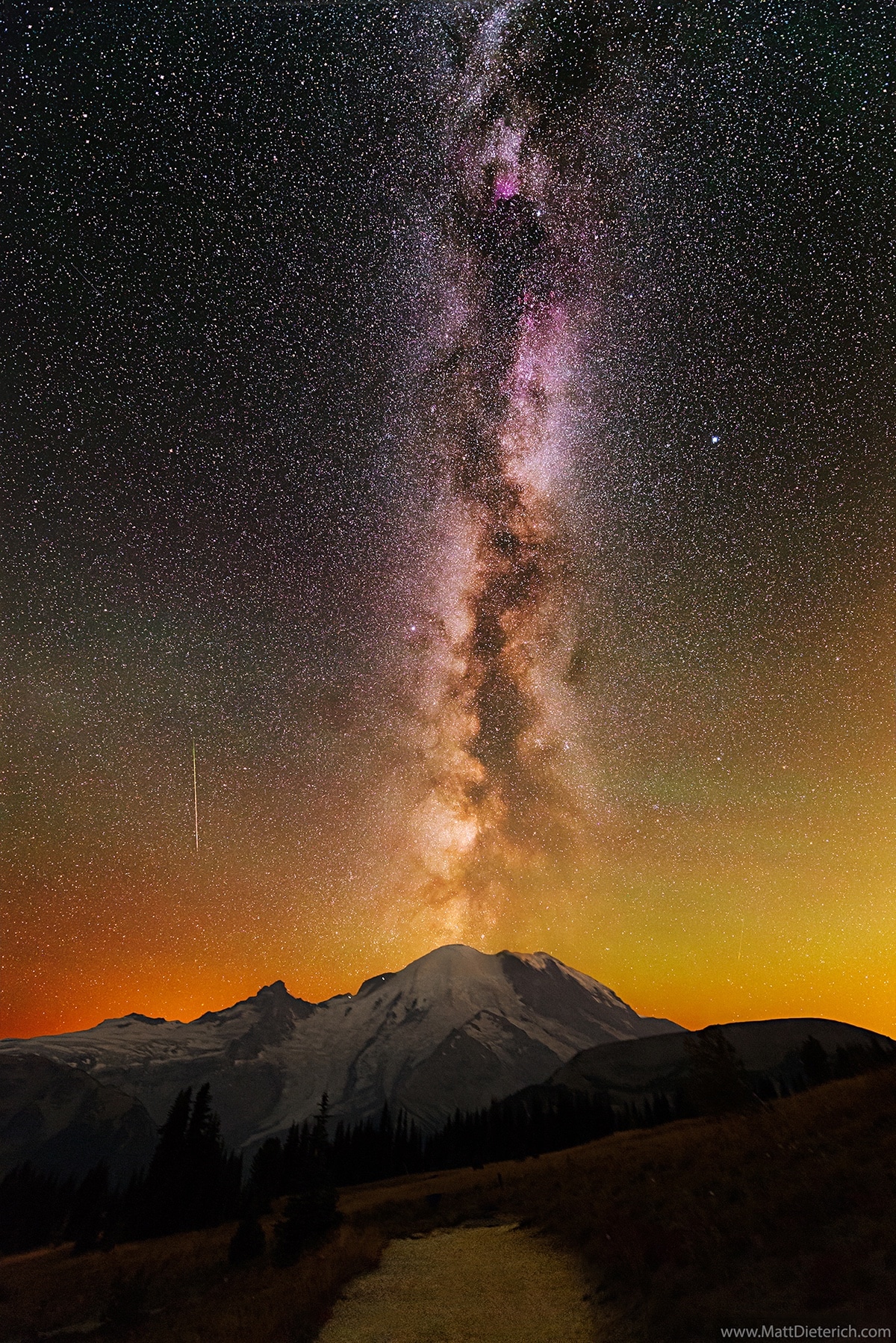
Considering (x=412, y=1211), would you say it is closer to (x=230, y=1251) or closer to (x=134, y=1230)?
(x=230, y=1251)

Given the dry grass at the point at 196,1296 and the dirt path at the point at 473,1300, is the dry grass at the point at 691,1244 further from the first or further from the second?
the dirt path at the point at 473,1300

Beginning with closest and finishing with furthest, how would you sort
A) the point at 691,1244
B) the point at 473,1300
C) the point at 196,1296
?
1. the point at 691,1244
2. the point at 473,1300
3. the point at 196,1296

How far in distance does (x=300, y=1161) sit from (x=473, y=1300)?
181 ft

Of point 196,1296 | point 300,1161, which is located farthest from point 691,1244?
point 300,1161

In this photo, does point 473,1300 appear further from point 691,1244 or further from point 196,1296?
point 196,1296

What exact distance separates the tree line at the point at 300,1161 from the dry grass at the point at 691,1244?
312 cm

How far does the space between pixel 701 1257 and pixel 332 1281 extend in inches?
395

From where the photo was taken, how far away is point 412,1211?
27.0m

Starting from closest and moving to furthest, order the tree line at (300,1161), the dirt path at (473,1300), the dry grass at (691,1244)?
the dry grass at (691,1244), the dirt path at (473,1300), the tree line at (300,1161)

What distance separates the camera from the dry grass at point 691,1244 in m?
7.25

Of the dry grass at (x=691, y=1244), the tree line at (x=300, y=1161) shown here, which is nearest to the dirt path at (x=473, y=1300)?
the dry grass at (x=691, y=1244)

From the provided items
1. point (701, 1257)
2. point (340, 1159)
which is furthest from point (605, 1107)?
point (701, 1257)

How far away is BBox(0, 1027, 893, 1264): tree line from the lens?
22.6m

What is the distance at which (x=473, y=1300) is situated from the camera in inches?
436
